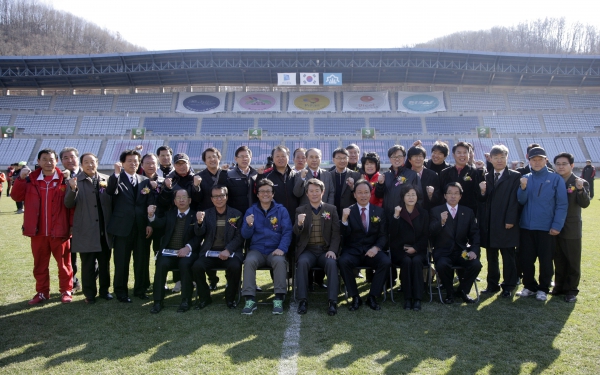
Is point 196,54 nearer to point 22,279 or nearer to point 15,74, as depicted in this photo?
point 15,74

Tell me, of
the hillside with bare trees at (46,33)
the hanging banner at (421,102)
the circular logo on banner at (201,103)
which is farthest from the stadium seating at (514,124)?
the hillside with bare trees at (46,33)

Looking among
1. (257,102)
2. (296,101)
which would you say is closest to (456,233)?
(296,101)

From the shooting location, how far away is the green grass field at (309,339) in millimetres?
3635

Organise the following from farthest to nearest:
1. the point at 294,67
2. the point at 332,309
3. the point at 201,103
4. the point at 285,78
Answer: the point at 201,103 < the point at 285,78 < the point at 294,67 < the point at 332,309

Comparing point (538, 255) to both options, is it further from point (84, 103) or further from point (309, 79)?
point (84, 103)

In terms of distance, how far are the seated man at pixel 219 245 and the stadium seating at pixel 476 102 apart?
1552 inches

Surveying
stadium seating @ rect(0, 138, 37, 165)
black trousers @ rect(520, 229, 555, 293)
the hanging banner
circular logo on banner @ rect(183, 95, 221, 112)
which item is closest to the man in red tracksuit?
black trousers @ rect(520, 229, 555, 293)

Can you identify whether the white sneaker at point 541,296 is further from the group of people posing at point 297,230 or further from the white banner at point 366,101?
the white banner at point 366,101

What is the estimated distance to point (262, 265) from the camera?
5473 mm

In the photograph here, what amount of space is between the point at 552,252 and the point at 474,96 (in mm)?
40288

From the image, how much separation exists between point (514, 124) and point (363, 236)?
40.4m

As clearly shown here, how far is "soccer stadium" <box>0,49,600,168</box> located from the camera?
37875 mm

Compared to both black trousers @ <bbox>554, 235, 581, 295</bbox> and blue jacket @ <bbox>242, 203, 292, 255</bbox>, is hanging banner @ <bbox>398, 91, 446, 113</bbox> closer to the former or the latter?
black trousers @ <bbox>554, 235, 581, 295</bbox>

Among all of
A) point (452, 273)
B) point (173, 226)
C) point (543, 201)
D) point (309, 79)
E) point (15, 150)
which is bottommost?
point (452, 273)
